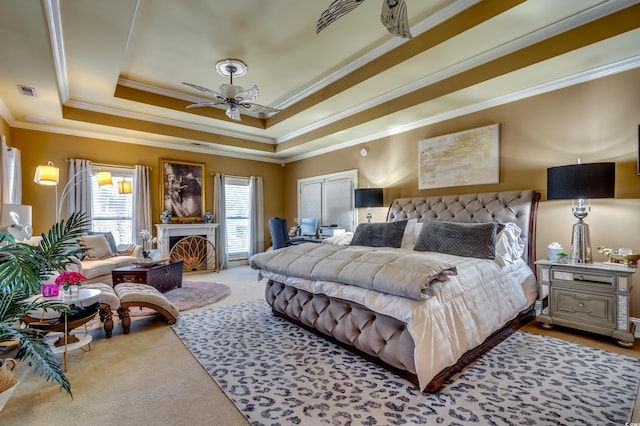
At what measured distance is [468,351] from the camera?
7.84ft

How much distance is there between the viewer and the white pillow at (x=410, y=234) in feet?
12.8

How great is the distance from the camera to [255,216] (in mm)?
7539

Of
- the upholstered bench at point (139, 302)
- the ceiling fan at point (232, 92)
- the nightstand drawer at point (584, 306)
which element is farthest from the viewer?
the ceiling fan at point (232, 92)

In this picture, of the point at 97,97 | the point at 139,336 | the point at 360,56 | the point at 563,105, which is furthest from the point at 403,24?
the point at 97,97

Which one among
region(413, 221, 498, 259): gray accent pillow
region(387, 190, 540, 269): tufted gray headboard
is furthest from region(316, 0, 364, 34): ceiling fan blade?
region(387, 190, 540, 269): tufted gray headboard

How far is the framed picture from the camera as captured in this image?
6254 millimetres

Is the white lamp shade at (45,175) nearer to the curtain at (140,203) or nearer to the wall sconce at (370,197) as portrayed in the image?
the curtain at (140,203)

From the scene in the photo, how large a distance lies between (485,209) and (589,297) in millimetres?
1368

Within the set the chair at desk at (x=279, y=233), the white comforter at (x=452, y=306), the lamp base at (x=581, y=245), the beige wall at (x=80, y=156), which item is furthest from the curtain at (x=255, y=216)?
the lamp base at (x=581, y=245)

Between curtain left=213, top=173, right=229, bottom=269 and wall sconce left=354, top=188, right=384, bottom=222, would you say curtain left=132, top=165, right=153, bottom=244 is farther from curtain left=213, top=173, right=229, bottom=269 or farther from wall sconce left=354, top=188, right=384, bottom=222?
wall sconce left=354, top=188, right=384, bottom=222

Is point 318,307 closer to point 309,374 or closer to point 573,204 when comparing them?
point 309,374

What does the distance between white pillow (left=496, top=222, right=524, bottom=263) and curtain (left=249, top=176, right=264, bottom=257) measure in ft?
18.2

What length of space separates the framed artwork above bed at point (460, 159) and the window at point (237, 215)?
441cm

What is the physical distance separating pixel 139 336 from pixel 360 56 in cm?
419
